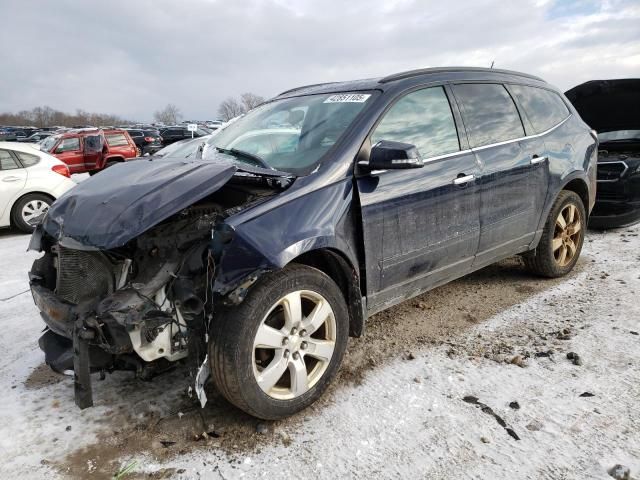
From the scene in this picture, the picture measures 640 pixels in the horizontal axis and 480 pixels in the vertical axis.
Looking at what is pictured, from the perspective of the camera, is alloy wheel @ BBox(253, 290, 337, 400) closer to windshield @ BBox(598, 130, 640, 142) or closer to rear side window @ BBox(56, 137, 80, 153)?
windshield @ BBox(598, 130, 640, 142)

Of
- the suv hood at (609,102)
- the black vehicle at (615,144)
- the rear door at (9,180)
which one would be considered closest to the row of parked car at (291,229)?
the black vehicle at (615,144)

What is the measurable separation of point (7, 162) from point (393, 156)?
24.7 ft

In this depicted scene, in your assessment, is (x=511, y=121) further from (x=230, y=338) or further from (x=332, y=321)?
(x=230, y=338)

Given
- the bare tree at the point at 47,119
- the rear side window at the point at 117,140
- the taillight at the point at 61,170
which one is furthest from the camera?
the bare tree at the point at 47,119

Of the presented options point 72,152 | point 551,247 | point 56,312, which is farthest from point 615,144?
point 72,152

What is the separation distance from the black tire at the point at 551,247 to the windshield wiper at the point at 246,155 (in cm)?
265

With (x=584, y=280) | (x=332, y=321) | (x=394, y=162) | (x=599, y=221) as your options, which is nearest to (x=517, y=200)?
(x=584, y=280)

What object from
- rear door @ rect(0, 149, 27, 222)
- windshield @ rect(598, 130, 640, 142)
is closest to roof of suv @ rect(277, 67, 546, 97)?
windshield @ rect(598, 130, 640, 142)

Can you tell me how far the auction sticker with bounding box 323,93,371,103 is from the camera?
3.02m

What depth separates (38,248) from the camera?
2.86 m

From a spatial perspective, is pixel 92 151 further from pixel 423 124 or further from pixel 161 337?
pixel 161 337

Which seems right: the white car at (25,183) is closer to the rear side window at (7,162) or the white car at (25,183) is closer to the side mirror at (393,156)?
the rear side window at (7,162)

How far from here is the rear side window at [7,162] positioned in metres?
7.66

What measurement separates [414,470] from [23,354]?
278 cm
